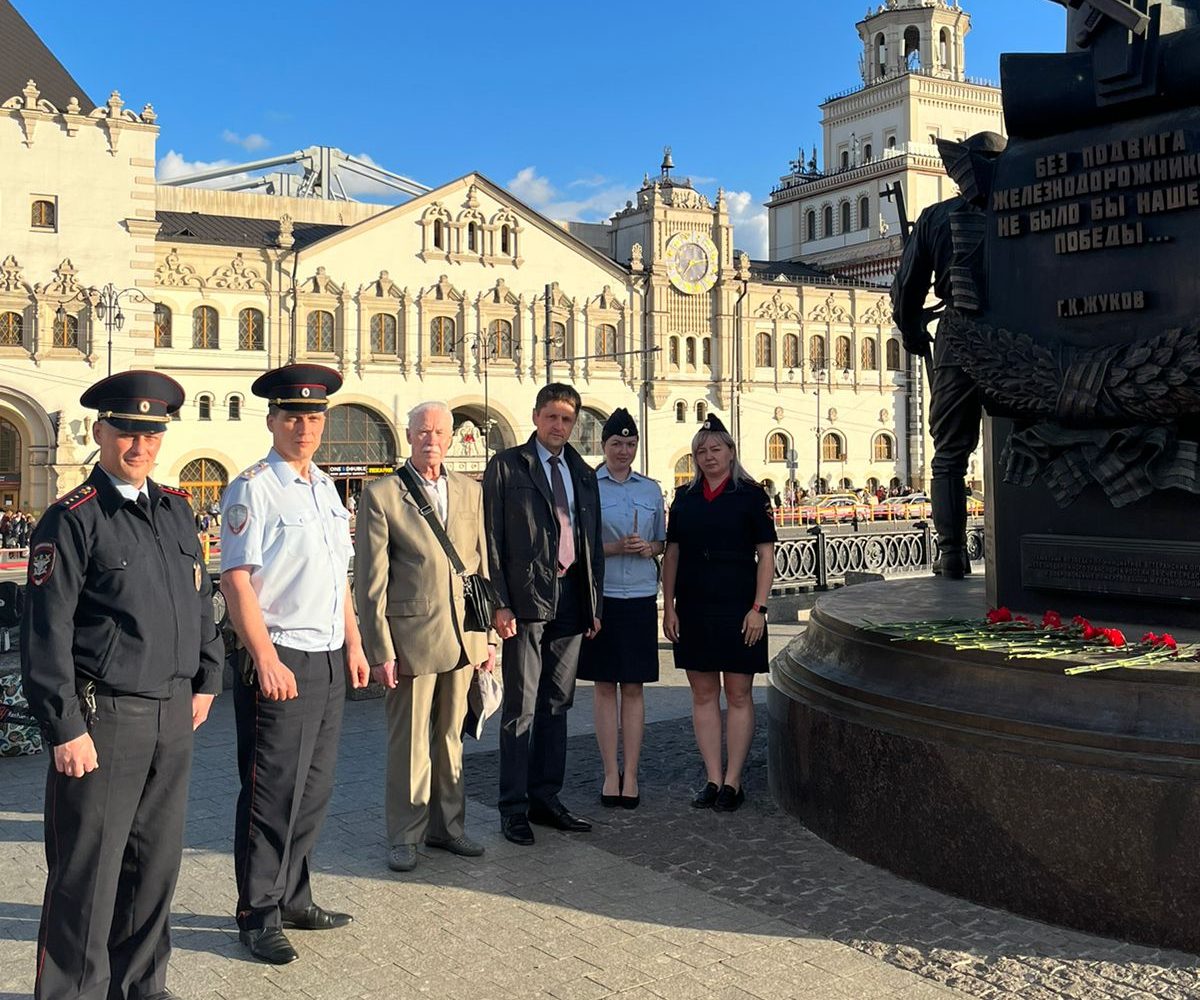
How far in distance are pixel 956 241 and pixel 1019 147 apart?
1.91 feet

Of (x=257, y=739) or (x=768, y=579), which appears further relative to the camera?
(x=768, y=579)

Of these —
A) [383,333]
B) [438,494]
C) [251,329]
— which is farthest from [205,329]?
[438,494]

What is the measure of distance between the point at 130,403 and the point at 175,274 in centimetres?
4121

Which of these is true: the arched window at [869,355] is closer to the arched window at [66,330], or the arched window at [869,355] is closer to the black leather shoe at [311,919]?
the arched window at [66,330]

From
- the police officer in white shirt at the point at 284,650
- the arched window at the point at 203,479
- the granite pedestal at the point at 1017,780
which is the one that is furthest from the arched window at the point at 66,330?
the granite pedestal at the point at 1017,780

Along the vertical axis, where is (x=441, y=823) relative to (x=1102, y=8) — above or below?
below

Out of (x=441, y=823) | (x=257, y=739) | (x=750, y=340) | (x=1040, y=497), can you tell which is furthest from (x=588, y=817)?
(x=750, y=340)

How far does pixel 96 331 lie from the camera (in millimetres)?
39562

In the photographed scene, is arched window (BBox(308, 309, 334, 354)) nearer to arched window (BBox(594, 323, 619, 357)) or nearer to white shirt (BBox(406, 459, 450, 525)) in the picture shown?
arched window (BBox(594, 323, 619, 357))

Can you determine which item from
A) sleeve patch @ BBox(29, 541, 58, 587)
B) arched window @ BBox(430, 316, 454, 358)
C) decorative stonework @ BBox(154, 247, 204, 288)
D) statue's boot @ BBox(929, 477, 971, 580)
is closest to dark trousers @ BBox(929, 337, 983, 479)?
statue's boot @ BBox(929, 477, 971, 580)

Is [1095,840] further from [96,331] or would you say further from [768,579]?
[96,331]

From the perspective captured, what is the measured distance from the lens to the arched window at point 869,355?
5786 cm

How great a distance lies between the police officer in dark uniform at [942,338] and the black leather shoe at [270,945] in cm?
455

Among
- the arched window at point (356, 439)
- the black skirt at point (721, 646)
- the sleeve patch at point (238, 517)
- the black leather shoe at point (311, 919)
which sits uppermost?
the arched window at point (356, 439)
